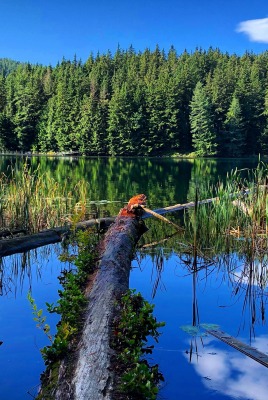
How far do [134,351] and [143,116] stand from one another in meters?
70.5

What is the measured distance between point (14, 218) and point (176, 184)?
16.6 metres

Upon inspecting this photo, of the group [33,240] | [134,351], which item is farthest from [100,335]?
[33,240]

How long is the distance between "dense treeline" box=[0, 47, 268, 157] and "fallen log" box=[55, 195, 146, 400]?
63.7 m

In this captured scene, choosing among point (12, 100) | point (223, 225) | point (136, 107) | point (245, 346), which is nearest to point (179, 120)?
point (136, 107)

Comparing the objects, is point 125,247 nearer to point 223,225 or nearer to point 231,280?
point 231,280

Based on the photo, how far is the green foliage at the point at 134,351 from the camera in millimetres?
3422

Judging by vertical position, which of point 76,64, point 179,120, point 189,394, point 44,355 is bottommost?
point 189,394

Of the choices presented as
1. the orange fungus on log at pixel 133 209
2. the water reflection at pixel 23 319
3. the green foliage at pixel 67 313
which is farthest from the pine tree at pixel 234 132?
the green foliage at pixel 67 313

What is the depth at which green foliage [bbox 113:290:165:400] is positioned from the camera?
11.2 feet

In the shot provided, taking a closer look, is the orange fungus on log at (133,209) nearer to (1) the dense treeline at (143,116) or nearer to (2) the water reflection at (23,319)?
(2) the water reflection at (23,319)

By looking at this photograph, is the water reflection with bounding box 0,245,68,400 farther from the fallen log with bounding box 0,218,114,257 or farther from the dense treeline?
the dense treeline

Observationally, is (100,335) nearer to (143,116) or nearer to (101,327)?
(101,327)

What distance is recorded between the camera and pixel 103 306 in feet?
16.5

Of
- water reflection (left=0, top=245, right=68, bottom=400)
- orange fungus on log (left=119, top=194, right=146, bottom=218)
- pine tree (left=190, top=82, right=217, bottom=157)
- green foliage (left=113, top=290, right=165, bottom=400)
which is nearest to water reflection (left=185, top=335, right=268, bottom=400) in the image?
green foliage (left=113, top=290, right=165, bottom=400)
